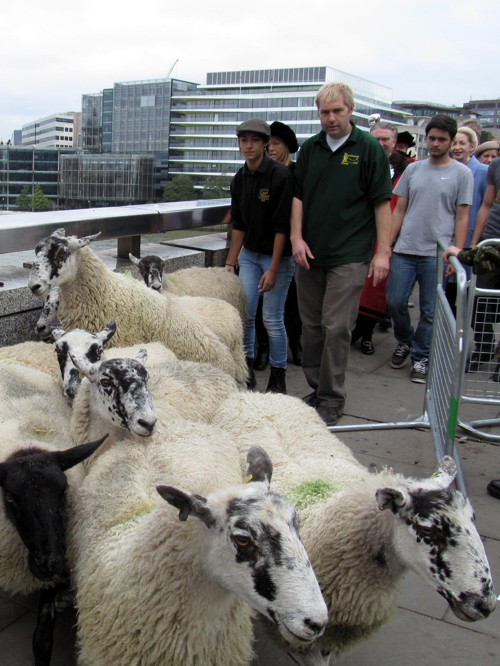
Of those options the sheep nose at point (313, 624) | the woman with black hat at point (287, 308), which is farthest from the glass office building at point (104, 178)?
the sheep nose at point (313, 624)

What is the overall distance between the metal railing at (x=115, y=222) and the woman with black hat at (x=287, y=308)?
1.08 meters

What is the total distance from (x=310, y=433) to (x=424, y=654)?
114cm

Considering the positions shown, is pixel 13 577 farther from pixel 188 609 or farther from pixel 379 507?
pixel 379 507

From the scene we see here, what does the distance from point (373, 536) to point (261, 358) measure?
13.5 feet

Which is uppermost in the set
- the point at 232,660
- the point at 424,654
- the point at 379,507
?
the point at 379,507

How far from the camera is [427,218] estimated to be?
585 centimetres

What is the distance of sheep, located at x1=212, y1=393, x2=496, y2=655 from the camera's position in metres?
2.14

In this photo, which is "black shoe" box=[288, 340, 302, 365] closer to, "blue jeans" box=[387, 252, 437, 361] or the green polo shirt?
"blue jeans" box=[387, 252, 437, 361]

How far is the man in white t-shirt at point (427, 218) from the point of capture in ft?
18.6

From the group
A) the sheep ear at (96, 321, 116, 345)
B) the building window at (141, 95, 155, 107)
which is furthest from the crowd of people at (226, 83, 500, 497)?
the building window at (141, 95, 155, 107)

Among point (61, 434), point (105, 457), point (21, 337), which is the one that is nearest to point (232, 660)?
point (105, 457)

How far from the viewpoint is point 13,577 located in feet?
9.05

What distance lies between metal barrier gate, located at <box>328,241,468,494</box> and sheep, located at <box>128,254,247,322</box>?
168 centimetres

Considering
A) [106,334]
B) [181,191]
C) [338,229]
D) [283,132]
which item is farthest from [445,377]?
[181,191]
